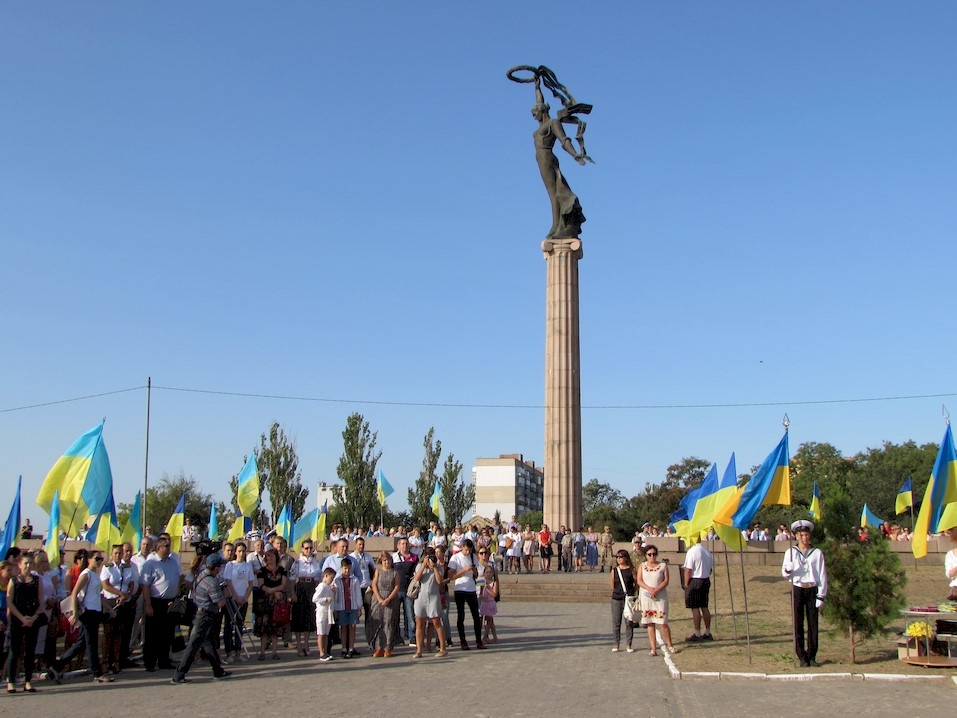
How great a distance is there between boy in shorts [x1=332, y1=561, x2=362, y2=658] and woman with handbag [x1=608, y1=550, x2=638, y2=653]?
3.78 m

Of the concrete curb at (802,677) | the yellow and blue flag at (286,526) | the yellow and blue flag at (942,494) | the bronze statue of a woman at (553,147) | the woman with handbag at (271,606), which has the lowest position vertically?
the concrete curb at (802,677)

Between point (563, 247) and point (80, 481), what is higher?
point (563, 247)

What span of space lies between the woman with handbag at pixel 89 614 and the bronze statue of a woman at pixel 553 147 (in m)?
23.6

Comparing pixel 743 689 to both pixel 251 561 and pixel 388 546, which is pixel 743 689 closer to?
pixel 251 561

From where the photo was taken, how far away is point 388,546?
28.6 metres

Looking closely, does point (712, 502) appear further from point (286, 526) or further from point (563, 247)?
point (563, 247)

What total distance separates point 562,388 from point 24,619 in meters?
22.9

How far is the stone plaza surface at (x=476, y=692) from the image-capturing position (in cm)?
962

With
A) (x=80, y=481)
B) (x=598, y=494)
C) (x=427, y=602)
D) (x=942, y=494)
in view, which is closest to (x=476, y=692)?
(x=427, y=602)

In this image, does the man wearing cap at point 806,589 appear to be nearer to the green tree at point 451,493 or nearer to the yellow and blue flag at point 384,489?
the yellow and blue flag at point 384,489

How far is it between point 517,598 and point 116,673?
45.3 feet

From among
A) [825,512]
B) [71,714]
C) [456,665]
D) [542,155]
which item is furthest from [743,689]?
[542,155]

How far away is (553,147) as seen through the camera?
1340 inches

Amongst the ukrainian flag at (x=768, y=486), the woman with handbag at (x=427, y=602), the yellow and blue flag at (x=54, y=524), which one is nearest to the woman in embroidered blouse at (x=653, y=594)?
the ukrainian flag at (x=768, y=486)
